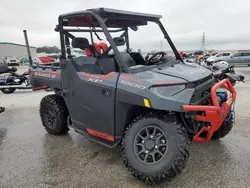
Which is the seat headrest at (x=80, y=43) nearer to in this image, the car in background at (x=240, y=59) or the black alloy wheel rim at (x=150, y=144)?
the black alloy wheel rim at (x=150, y=144)

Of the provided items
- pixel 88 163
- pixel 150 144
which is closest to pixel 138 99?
pixel 150 144

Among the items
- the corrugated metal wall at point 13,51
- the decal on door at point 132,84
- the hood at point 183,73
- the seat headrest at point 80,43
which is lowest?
the corrugated metal wall at point 13,51

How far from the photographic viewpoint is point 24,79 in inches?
358

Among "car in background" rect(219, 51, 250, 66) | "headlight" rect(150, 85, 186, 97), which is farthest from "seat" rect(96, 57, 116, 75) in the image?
"car in background" rect(219, 51, 250, 66)

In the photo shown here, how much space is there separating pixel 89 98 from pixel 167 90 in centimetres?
109

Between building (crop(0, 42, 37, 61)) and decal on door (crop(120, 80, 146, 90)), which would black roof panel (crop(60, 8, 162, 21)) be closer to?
decal on door (crop(120, 80, 146, 90))

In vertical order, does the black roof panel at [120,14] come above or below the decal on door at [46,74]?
above

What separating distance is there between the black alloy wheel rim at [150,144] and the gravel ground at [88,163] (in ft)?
1.10

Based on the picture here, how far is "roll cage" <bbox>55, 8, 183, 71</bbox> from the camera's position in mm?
3088

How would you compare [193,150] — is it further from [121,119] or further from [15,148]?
[15,148]

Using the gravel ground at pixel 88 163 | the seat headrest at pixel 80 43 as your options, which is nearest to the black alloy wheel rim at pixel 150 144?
the gravel ground at pixel 88 163

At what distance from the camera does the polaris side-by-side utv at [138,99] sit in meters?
2.58

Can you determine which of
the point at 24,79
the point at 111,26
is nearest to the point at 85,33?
the point at 111,26

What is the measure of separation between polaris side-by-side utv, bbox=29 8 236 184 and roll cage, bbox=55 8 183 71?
0.01 meters
